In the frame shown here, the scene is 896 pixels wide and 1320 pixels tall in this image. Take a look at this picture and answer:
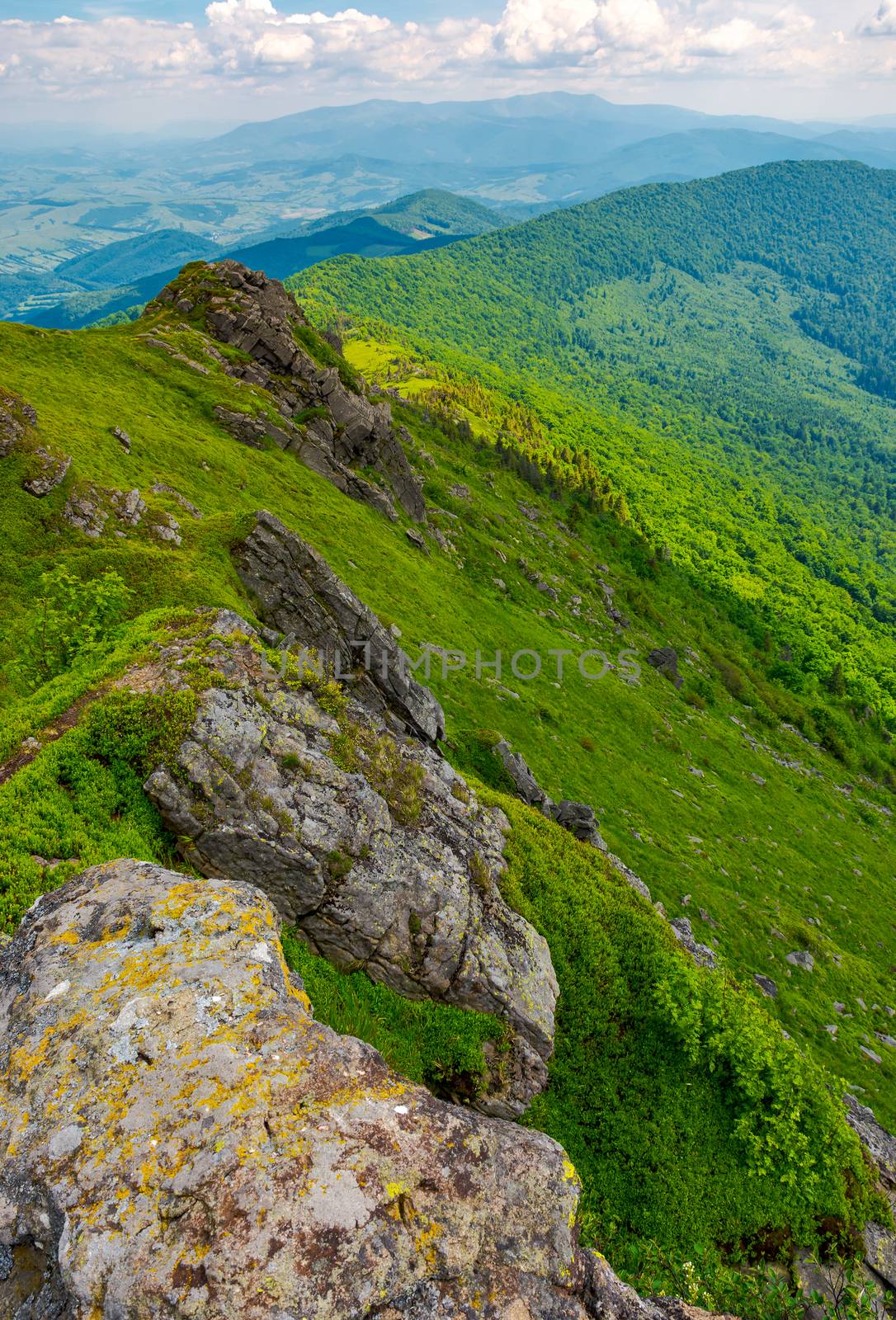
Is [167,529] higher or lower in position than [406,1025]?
higher

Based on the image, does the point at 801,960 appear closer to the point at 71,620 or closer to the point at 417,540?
the point at 71,620

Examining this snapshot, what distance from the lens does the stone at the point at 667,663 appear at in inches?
3236

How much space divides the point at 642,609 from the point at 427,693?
263ft

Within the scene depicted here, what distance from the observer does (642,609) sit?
336 feet

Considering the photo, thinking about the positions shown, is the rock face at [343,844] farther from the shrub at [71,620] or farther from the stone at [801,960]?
the stone at [801,960]

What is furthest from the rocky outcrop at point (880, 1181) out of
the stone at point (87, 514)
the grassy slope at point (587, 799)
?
the stone at point (87, 514)

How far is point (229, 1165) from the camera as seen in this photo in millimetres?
7191

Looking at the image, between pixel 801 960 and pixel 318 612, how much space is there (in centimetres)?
3824

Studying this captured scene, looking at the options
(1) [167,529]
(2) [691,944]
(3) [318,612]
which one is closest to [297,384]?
(1) [167,529]

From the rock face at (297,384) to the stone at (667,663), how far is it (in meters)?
37.4

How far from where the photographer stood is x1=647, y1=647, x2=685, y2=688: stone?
3236 inches

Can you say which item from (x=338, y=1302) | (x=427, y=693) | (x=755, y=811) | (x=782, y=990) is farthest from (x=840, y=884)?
(x=338, y=1302)

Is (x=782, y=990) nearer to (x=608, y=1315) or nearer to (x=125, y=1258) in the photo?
(x=608, y=1315)

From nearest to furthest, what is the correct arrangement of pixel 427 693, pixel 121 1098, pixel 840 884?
pixel 121 1098, pixel 427 693, pixel 840 884
